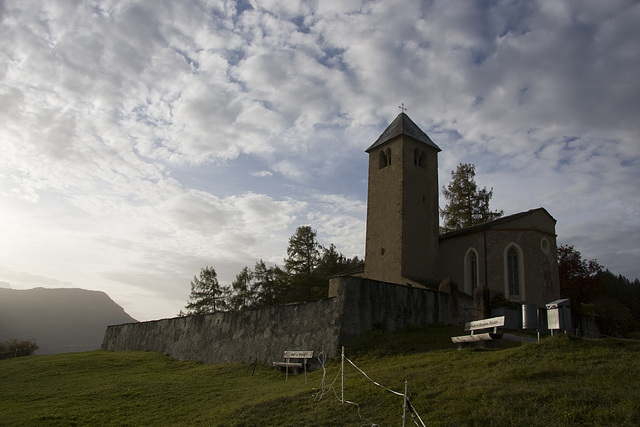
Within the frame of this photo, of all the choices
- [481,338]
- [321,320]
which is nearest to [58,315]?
[321,320]

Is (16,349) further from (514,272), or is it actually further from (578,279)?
(578,279)

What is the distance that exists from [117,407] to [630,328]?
1298 inches

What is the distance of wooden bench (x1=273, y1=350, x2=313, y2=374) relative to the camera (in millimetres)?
17734

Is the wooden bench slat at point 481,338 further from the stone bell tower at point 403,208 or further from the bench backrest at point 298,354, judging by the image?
the stone bell tower at point 403,208

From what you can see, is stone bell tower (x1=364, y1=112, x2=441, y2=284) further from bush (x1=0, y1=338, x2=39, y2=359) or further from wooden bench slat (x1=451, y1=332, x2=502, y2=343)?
bush (x1=0, y1=338, x2=39, y2=359)

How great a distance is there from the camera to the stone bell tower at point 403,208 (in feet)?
96.4

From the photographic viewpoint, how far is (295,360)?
62.0ft

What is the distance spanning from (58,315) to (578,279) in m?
145

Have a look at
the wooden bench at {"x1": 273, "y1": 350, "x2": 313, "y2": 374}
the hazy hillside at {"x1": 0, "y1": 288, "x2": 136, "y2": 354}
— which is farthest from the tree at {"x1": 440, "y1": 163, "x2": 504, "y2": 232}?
the hazy hillside at {"x1": 0, "y1": 288, "x2": 136, "y2": 354}

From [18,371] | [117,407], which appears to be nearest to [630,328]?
[117,407]

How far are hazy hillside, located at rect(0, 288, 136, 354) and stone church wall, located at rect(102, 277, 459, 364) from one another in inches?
4358

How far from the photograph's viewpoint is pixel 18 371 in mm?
24047

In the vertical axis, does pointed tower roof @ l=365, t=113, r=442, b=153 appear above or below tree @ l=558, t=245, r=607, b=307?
above

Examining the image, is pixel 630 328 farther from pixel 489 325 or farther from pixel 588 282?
pixel 489 325
